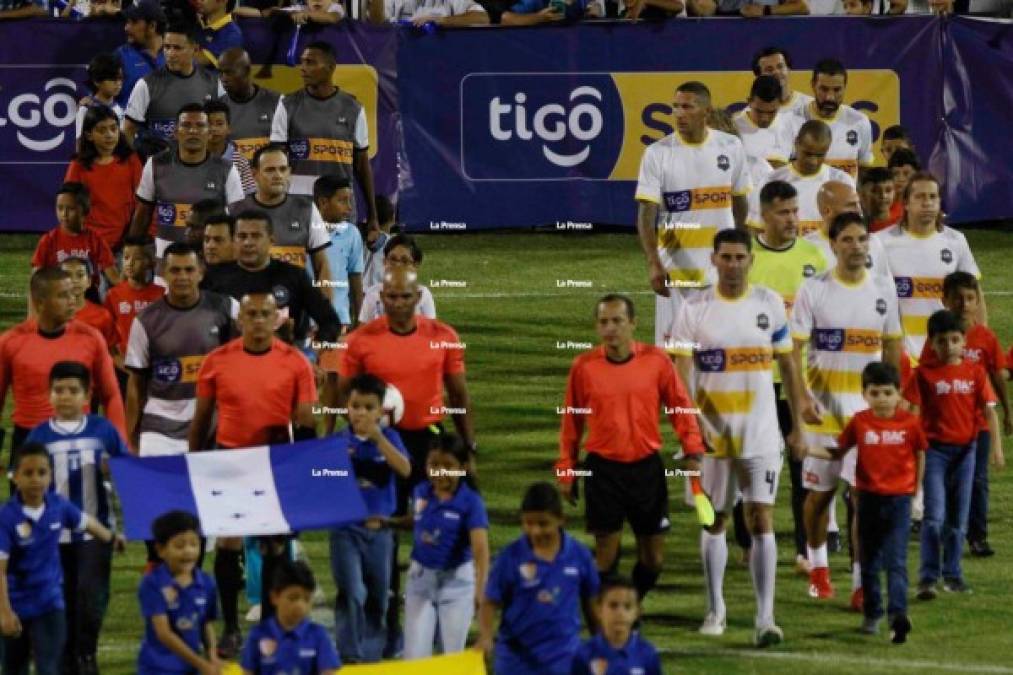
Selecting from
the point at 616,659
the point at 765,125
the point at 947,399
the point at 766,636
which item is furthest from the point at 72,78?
the point at 616,659

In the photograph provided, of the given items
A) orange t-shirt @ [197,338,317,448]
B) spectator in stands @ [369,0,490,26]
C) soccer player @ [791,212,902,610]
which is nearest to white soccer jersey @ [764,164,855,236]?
soccer player @ [791,212,902,610]

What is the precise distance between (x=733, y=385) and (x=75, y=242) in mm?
4847

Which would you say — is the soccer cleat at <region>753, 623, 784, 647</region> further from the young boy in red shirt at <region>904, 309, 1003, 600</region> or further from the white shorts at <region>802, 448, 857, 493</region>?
the young boy in red shirt at <region>904, 309, 1003, 600</region>

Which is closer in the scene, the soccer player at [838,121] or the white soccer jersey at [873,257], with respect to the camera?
the white soccer jersey at [873,257]

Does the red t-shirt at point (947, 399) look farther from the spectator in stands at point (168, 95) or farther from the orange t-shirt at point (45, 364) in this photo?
the spectator in stands at point (168, 95)

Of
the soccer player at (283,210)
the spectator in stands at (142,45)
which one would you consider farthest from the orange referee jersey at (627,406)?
the spectator in stands at (142,45)

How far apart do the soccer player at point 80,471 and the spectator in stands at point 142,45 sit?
313 inches

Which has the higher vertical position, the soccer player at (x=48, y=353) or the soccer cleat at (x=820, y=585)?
the soccer player at (x=48, y=353)

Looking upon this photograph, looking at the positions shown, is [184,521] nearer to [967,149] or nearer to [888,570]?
[888,570]

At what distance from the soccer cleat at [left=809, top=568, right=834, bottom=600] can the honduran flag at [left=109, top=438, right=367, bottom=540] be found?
3.05 metres

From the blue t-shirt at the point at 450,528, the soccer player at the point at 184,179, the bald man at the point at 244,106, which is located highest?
the bald man at the point at 244,106

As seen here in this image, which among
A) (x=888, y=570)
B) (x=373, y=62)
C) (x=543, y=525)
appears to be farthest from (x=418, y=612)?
(x=373, y=62)

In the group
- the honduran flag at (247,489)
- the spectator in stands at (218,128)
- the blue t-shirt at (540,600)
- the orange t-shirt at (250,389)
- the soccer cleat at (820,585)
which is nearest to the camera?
the blue t-shirt at (540,600)

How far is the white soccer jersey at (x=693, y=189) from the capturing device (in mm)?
16250
